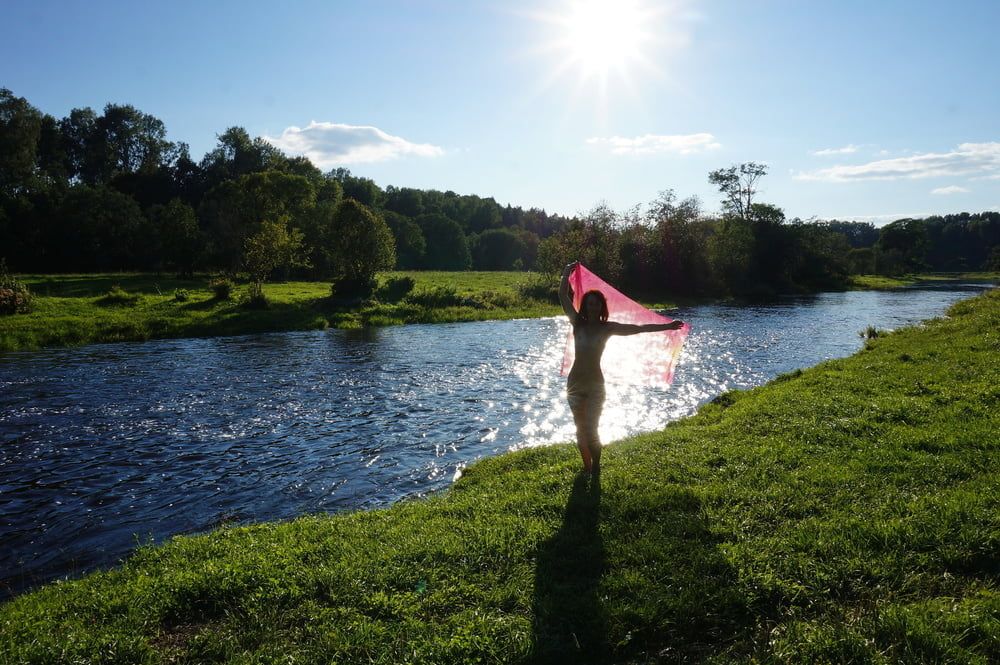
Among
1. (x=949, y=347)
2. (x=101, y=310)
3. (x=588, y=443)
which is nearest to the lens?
(x=588, y=443)

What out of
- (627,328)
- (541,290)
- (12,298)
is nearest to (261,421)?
(627,328)

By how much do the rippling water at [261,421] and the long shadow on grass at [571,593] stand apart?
4890 millimetres

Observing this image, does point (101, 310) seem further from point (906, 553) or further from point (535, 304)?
point (906, 553)

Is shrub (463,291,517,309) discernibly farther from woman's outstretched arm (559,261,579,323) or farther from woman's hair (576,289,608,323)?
woman's hair (576,289,608,323)

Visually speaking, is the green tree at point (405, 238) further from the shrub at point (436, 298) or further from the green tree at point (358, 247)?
the shrub at point (436, 298)

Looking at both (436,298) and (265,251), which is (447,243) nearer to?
(436,298)

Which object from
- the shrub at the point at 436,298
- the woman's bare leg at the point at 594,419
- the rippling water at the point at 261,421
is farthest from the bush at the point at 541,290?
the woman's bare leg at the point at 594,419

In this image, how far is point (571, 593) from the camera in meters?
6.22

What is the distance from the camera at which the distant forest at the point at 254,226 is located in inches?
2307

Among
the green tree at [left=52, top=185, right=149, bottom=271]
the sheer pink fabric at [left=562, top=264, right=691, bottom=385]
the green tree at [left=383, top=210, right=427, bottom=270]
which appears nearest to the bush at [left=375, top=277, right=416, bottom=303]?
the green tree at [left=52, top=185, right=149, bottom=271]

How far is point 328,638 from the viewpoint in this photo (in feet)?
18.4

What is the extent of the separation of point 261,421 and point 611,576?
13.7 metres

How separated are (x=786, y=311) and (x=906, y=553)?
5121cm

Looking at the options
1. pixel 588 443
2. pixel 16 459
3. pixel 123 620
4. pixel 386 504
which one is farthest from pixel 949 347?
pixel 16 459
